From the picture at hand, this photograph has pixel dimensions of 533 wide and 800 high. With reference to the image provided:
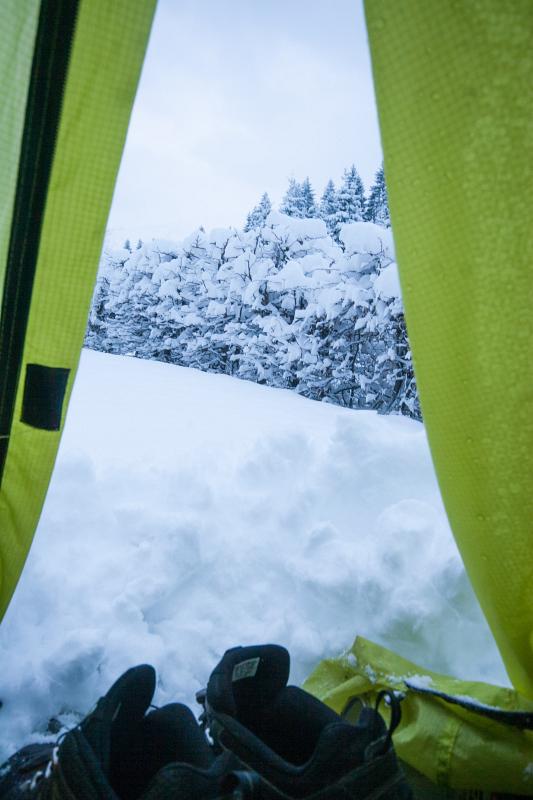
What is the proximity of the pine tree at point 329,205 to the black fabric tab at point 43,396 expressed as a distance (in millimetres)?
10488

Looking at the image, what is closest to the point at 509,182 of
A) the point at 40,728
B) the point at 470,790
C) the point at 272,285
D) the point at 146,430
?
the point at 470,790

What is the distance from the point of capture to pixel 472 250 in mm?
661

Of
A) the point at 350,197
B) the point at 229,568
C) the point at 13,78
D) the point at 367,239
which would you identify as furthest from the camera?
the point at 350,197

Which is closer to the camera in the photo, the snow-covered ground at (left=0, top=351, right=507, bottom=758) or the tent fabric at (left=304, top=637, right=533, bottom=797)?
the tent fabric at (left=304, top=637, right=533, bottom=797)

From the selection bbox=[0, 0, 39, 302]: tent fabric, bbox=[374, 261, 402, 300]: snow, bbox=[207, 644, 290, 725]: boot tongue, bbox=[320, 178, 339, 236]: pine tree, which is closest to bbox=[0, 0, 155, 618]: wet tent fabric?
bbox=[0, 0, 39, 302]: tent fabric

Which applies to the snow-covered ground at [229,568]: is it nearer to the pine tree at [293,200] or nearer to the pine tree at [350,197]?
the pine tree at [350,197]

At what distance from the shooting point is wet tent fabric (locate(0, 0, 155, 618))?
0.62 m

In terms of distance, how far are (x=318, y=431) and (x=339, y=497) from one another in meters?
0.79

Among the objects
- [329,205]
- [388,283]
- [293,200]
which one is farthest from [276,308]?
[293,200]

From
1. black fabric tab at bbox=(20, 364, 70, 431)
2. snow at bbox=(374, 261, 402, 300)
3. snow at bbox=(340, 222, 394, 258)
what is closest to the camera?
black fabric tab at bbox=(20, 364, 70, 431)

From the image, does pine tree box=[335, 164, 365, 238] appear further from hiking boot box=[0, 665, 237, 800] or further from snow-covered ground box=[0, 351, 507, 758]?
hiking boot box=[0, 665, 237, 800]

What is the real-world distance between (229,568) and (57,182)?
124cm

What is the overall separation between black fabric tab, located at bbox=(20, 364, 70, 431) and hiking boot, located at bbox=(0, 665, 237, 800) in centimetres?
46

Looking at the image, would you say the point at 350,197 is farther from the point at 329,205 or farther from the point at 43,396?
the point at 43,396
